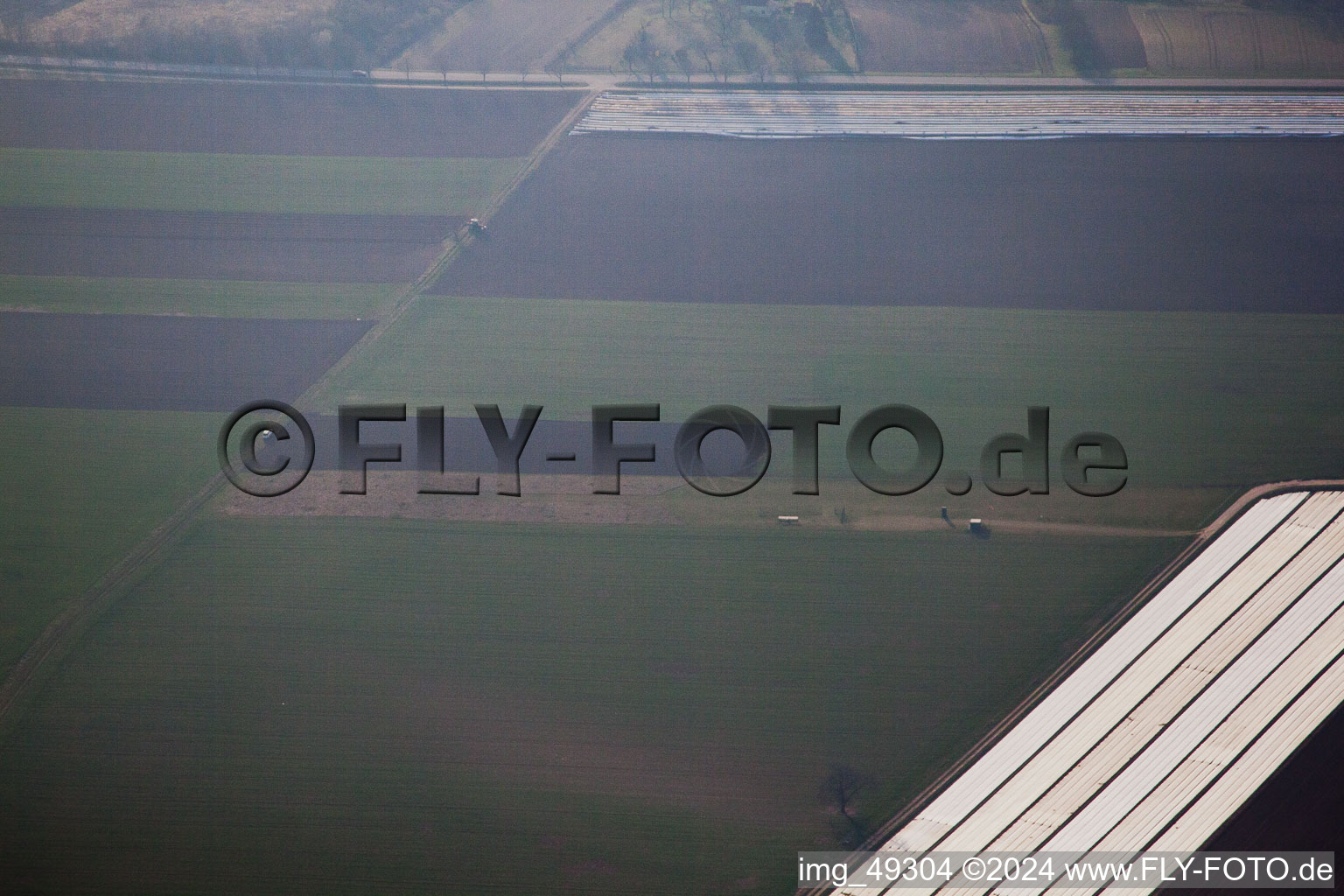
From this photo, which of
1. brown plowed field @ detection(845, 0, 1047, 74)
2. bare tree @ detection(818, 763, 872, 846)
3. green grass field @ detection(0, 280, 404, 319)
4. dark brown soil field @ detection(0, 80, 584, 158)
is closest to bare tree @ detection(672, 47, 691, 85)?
dark brown soil field @ detection(0, 80, 584, 158)

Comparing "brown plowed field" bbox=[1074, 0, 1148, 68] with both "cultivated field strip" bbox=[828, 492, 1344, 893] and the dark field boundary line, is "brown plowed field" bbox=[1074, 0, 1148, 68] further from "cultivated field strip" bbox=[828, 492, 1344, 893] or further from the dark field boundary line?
the dark field boundary line

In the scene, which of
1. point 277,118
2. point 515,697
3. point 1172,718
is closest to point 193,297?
point 277,118

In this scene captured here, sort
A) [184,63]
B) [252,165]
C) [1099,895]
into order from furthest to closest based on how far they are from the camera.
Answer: [184,63] → [252,165] → [1099,895]

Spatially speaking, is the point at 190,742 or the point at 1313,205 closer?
the point at 190,742

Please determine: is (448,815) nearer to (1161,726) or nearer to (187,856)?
(187,856)

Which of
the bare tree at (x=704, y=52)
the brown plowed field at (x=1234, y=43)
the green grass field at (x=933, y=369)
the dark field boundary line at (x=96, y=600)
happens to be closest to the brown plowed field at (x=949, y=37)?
the brown plowed field at (x=1234, y=43)

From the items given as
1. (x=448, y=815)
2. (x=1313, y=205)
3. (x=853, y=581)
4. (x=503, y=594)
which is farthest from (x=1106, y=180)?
(x=448, y=815)

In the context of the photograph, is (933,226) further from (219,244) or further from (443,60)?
(443,60)
